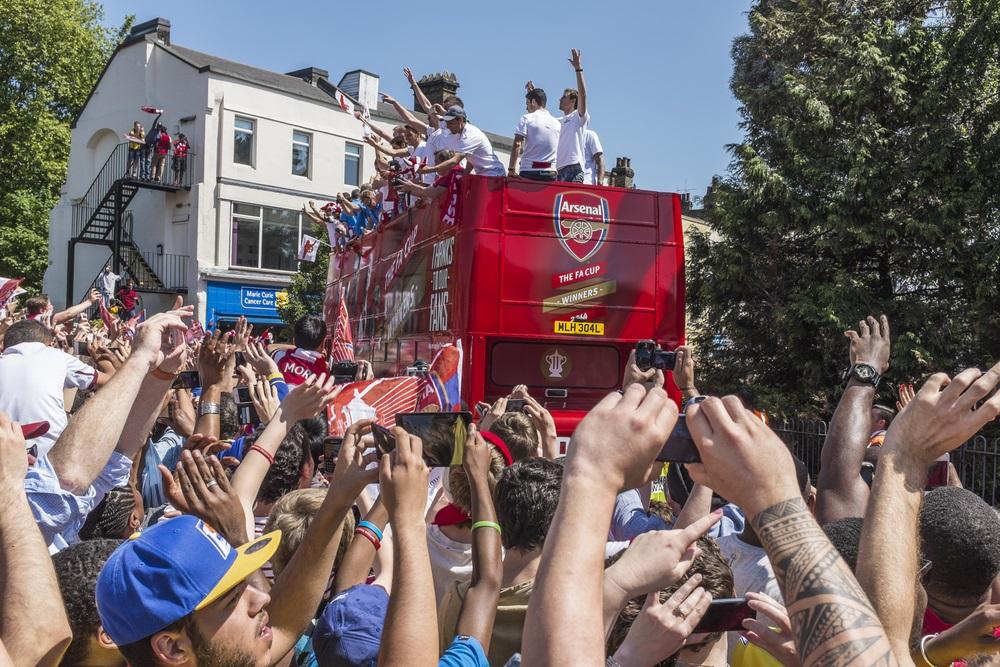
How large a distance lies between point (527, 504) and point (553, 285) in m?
7.73

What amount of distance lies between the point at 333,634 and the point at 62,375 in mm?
3154

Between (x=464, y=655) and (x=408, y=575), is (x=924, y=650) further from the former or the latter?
(x=408, y=575)

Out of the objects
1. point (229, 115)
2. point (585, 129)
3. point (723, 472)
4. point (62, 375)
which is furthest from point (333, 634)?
point (229, 115)

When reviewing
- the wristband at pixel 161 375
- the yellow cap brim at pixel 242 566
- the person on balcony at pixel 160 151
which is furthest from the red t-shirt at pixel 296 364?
the person on balcony at pixel 160 151

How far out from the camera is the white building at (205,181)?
3162 cm

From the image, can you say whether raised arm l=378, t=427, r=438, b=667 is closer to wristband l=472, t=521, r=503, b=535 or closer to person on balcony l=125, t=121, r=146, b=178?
wristband l=472, t=521, r=503, b=535

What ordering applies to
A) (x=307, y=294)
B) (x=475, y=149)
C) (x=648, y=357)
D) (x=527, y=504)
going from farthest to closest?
(x=307, y=294)
(x=475, y=149)
(x=648, y=357)
(x=527, y=504)

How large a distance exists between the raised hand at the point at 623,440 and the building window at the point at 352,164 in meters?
34.0

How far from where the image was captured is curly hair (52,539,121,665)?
7.79 feet

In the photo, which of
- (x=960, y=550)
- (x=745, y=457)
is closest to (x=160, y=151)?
(x=960, y=550)

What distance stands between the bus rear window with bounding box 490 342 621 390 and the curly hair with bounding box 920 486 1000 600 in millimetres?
8068

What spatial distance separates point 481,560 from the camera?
2.65m

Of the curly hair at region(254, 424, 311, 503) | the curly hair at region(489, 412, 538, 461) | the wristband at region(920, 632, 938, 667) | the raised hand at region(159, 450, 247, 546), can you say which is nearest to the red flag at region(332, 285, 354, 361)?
the curly hair at region(489, 412, 538, 461)

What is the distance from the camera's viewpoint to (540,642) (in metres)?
1.70
